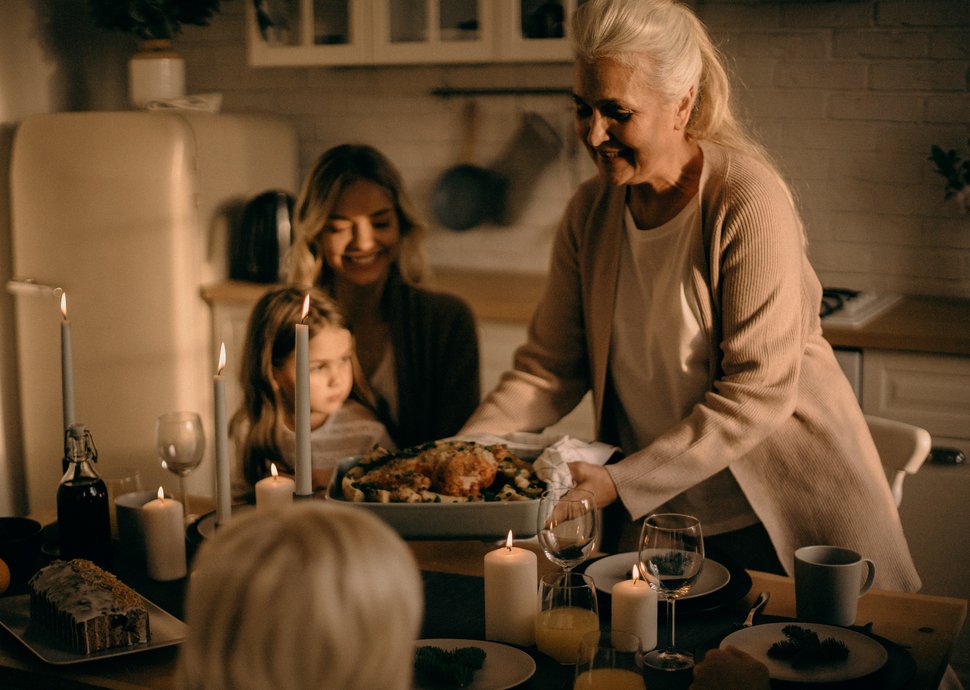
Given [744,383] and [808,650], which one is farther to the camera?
[744,383]

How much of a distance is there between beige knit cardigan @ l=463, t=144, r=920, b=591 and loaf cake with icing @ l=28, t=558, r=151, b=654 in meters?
0.69

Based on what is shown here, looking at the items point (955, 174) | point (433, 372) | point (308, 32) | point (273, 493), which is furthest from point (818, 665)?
point (308, 32)

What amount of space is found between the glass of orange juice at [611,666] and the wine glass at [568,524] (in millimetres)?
269

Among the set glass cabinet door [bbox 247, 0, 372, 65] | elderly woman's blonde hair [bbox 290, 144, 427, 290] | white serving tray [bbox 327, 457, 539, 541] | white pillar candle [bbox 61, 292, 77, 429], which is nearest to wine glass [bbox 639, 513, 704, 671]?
white serving tray [bbox 327, 457, 539, 541]

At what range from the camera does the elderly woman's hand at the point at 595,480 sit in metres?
1.58

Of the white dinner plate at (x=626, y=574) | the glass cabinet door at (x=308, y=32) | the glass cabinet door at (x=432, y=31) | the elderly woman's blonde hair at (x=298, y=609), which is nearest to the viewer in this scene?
the elderly woman's blonde hair at (x=298, y=609)

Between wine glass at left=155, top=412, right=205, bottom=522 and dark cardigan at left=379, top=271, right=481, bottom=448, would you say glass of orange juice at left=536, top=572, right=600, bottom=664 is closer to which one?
wine glass at left=155, top=412, right=205, bottom=522

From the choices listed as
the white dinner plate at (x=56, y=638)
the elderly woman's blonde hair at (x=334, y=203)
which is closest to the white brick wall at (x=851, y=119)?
the elderly woman's blonde hair at (x=334, y=203)

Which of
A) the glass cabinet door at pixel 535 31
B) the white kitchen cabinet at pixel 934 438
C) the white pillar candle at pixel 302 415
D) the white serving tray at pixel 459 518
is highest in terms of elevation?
the glass cabinet door at pixel 535 31

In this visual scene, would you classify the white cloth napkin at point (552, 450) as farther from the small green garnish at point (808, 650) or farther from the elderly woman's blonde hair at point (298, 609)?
the elderly woman's blonde hair at point (298, 609)

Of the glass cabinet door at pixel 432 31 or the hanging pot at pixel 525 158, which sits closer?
the glass cabinet door at pixel 432 31

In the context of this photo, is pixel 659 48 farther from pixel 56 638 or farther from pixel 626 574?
pixel 56 638

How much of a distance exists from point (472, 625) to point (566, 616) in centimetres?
14

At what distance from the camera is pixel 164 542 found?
4.76 ft
